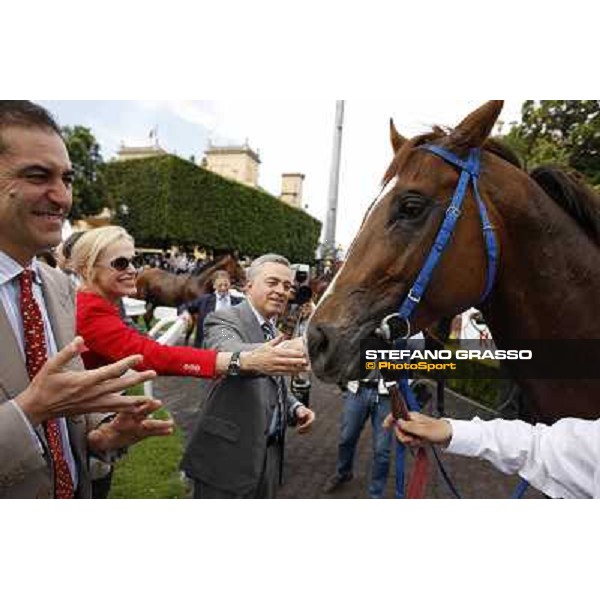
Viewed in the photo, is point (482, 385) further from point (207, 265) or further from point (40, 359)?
point (207, 265)

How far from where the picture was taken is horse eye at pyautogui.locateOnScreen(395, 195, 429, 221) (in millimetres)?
1544

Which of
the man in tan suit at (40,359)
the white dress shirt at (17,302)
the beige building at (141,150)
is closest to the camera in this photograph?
the man in tan suit at (40,359)

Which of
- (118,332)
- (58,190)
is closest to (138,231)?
(118,332)

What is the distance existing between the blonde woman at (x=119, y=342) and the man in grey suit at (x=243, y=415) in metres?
0.15

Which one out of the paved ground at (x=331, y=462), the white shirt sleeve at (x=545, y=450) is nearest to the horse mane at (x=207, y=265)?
the paved ground at (x=331, y=462)

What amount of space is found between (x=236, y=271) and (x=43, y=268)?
19.9ft

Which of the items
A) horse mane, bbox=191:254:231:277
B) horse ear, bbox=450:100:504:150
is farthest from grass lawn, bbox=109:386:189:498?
horse mane, bbox=191:254:231:277

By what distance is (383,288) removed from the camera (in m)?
1.55

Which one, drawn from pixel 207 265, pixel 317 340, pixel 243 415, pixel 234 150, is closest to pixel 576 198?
pixel 317 340

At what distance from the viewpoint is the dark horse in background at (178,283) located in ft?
25.0

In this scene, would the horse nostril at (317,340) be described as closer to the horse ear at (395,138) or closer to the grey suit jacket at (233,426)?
the grey suit jacket at (233,426)

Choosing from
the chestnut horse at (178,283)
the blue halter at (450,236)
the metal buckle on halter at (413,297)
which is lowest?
the chestnut horse at (178,283)

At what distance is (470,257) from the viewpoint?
155 cm

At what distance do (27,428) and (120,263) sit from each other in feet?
3.48
